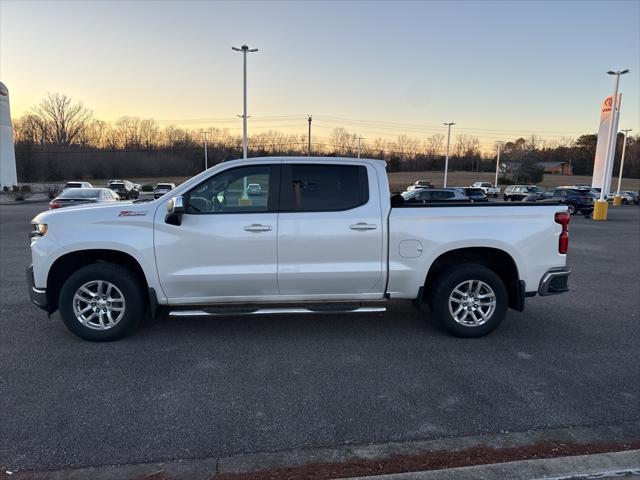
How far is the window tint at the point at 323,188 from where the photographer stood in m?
4.96

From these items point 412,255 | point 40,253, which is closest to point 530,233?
point 412,255

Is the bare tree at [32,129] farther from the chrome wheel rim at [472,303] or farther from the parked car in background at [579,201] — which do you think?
the chrome wheel rim at [472,303]

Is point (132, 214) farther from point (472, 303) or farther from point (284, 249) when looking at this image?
point (472, 303)

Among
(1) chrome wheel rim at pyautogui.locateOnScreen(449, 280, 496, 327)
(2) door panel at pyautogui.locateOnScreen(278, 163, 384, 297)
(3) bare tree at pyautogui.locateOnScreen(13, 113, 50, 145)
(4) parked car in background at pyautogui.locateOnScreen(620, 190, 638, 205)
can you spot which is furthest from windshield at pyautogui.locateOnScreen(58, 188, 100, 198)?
(3) bare tree at pyautogui.locateOnScreen(13, 113, 50, 145)

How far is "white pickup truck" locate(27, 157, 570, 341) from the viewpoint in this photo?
4797 mm

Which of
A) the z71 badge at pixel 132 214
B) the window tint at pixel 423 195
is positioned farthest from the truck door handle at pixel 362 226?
the window tint at pixel 423 195

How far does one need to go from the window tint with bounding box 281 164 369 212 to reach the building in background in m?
54.8

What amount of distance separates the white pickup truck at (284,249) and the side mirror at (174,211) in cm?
1

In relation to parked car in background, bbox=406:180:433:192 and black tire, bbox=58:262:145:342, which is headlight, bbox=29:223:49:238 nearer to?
black tire, bbox=58:262:145:342

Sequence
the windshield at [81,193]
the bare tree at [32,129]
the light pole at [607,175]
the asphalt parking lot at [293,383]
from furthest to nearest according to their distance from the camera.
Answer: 1. the bare tree at [32,129]
2. the light pole at [607,175]
3. the windshield at [81,193]
4. the asphalt parking lot at [293,383]

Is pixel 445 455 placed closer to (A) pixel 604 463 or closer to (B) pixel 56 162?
(A) pixel 604 463

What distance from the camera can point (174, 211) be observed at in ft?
15.2

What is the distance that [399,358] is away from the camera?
4629 millimetres

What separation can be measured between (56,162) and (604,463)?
95.3 metres
